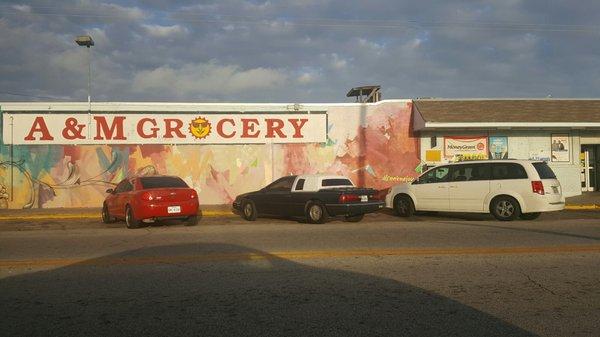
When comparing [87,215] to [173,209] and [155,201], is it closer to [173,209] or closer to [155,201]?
[155,201]

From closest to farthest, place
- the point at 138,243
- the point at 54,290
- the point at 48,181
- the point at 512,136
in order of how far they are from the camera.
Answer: the point at 54,290
the point at 138,243
the point at 48,181
the point at 512,136

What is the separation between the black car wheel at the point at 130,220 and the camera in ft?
43.7

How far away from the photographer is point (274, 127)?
21859 millimetres

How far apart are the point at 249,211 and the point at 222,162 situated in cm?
615

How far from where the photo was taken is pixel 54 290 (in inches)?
249

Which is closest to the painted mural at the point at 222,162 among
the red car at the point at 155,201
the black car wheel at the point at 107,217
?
the black car wheel at the point at 107,217

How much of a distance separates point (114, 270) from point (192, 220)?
665 cm

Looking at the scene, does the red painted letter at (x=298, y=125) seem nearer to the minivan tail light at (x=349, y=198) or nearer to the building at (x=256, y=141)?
the building at (x=256, y=141)

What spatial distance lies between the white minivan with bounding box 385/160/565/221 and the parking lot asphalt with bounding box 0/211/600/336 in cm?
295

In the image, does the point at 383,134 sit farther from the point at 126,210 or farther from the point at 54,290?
the point at 54,290

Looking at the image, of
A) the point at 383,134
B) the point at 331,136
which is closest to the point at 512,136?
the point at 383,134

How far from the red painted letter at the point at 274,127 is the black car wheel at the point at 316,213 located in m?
7.91

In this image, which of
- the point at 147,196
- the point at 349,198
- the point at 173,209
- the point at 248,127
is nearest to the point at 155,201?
the point at 147,196

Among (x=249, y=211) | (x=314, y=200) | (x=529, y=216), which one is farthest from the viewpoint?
(x=249, y=211)
